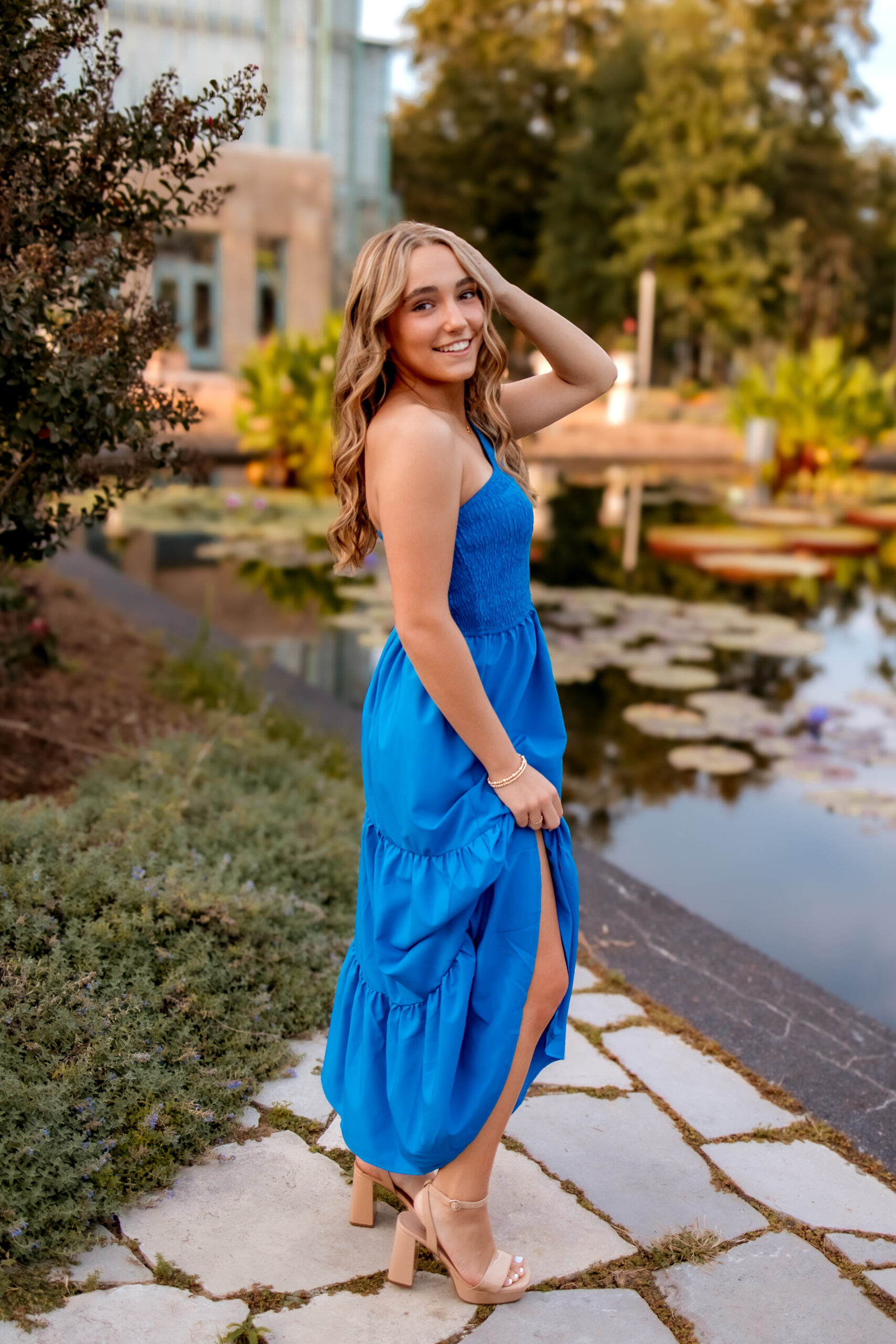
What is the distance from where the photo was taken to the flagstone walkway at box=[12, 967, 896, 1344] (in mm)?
1817

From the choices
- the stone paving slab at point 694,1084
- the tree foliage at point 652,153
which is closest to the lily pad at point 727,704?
the stone paving slab at point 694,1084

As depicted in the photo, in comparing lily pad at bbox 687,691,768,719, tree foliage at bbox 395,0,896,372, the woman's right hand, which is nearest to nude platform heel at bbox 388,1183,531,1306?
the woman's right hand

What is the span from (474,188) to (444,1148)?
1287 inches

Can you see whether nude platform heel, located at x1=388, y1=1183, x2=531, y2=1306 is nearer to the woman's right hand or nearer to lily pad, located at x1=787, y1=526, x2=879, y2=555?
the woman's right hand

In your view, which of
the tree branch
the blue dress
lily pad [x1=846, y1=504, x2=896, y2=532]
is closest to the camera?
the blue dress

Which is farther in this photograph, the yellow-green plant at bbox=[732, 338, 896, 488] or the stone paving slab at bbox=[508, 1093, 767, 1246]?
the yellow-green plant at bbox=[732, 338, 896, 488]

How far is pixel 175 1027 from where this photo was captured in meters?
2.39

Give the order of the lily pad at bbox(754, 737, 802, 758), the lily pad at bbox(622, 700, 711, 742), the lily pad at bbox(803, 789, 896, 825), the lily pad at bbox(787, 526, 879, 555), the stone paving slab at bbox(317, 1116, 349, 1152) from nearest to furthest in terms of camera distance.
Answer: the stone paving slab at bbox(317, 1116, 349, 1152), the lily pad at bbox(803, 789, 896, 825), the lily pad at bbox(754, 737, 802, 758), the lily pad at bbox(622, 700, 711, 742), the lily pad at bbox(787, 526, 879, 555)

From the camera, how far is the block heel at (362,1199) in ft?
6.68

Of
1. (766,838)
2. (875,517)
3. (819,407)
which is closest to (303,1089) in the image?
(766,838)

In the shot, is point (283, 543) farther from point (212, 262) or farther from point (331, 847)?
point (212, 262)

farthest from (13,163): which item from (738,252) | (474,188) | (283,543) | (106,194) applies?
(474,188)

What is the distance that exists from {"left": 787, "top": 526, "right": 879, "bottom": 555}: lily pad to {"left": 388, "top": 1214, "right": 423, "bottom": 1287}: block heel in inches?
329

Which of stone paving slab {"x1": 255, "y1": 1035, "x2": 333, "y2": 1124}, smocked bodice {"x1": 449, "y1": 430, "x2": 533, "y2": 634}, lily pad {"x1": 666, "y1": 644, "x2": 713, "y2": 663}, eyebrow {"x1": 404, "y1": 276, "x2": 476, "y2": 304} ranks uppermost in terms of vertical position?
eyebrow {"x1": 404, "y1": 276, "x2": 476, "y2": 304}
